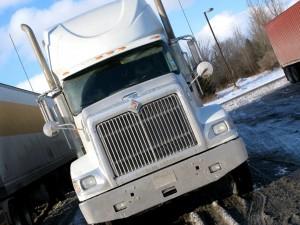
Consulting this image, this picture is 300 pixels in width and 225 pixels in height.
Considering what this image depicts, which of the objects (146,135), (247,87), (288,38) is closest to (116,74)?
(146,135)

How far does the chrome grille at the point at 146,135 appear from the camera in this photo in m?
7.78

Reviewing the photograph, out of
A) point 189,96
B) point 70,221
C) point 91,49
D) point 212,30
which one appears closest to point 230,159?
point 189,96

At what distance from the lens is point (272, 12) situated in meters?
73.9

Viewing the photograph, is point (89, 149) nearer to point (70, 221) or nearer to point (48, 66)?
point (48, 66)

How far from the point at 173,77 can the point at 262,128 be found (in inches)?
322

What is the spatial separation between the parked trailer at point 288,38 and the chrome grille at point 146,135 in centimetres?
1732

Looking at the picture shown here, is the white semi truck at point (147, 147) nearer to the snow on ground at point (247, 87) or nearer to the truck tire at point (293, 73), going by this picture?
the truck tire at point (293, 73)

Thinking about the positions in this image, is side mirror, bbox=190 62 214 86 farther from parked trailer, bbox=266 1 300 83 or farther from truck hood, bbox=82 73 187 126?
parked trailer, bbox=266 1 300 83

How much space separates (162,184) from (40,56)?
147 inches

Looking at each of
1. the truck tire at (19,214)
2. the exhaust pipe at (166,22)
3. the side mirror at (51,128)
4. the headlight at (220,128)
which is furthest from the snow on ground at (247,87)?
the headlight at (220,128)

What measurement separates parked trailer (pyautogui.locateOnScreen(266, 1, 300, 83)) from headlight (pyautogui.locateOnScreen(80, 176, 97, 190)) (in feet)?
59.2

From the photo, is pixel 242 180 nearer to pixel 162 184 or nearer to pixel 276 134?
pixel 162 184

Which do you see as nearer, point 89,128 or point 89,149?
point 89,128

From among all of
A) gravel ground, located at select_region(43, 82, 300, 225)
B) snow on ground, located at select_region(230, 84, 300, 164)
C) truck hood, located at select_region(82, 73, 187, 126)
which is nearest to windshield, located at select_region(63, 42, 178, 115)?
truck hood, located at select_region(82, 73, 187, 126)
